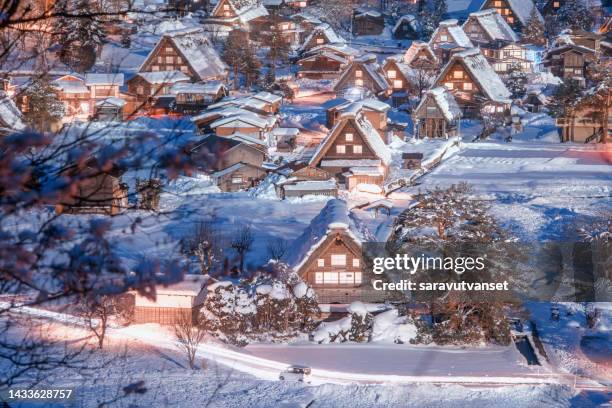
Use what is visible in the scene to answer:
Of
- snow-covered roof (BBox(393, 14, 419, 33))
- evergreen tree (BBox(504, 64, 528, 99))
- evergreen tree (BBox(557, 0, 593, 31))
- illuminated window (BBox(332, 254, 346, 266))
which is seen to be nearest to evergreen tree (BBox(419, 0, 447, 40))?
snow-covered roof (BBox(393, 14, 419, 33))

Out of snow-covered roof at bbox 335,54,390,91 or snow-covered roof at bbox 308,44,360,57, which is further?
snow-covered roof at bbox 308,44,360,57

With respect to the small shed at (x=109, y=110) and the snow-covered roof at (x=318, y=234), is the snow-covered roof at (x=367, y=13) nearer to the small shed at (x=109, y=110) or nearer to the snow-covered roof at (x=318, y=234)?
the small shed at (x=109, y=110)

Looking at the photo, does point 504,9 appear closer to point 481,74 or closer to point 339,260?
point 481,74

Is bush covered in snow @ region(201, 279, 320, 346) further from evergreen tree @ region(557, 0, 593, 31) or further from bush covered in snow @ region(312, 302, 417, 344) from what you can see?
evergreen tree @ region(557, 0, 593, 31)

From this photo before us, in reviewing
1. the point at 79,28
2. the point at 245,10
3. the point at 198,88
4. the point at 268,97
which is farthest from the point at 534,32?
the point at 79,28

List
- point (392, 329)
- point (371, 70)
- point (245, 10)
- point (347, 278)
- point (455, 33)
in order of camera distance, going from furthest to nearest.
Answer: point (245, 10) < point (455, 33) < point (371, 70) < point (347, 278) < point (392, 329)

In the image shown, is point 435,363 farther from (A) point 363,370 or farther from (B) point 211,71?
(B) point 211,71
